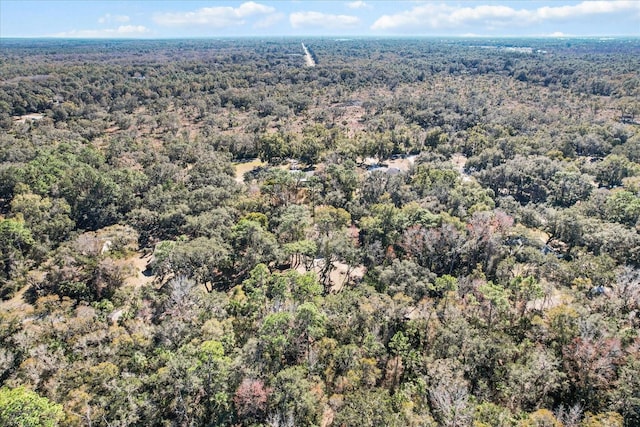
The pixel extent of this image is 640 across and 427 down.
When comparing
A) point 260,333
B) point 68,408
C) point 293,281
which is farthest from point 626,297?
point 68,408

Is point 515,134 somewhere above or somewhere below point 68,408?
above

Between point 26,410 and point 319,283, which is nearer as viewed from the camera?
point 26,410

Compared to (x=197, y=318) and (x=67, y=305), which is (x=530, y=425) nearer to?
(x=197, y=318)

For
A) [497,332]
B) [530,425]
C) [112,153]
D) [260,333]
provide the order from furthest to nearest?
[112,153] < [497,332] < [260,333] < [530,425]

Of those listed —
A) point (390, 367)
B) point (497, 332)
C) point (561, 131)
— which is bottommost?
point (390, 367)

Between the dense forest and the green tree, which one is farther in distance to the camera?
the dense forest

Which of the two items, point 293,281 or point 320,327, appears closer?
point 320,327

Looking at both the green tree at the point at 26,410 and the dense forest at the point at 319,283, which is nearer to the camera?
the green tree at the point at 26,410

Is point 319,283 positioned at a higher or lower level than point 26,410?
lower
